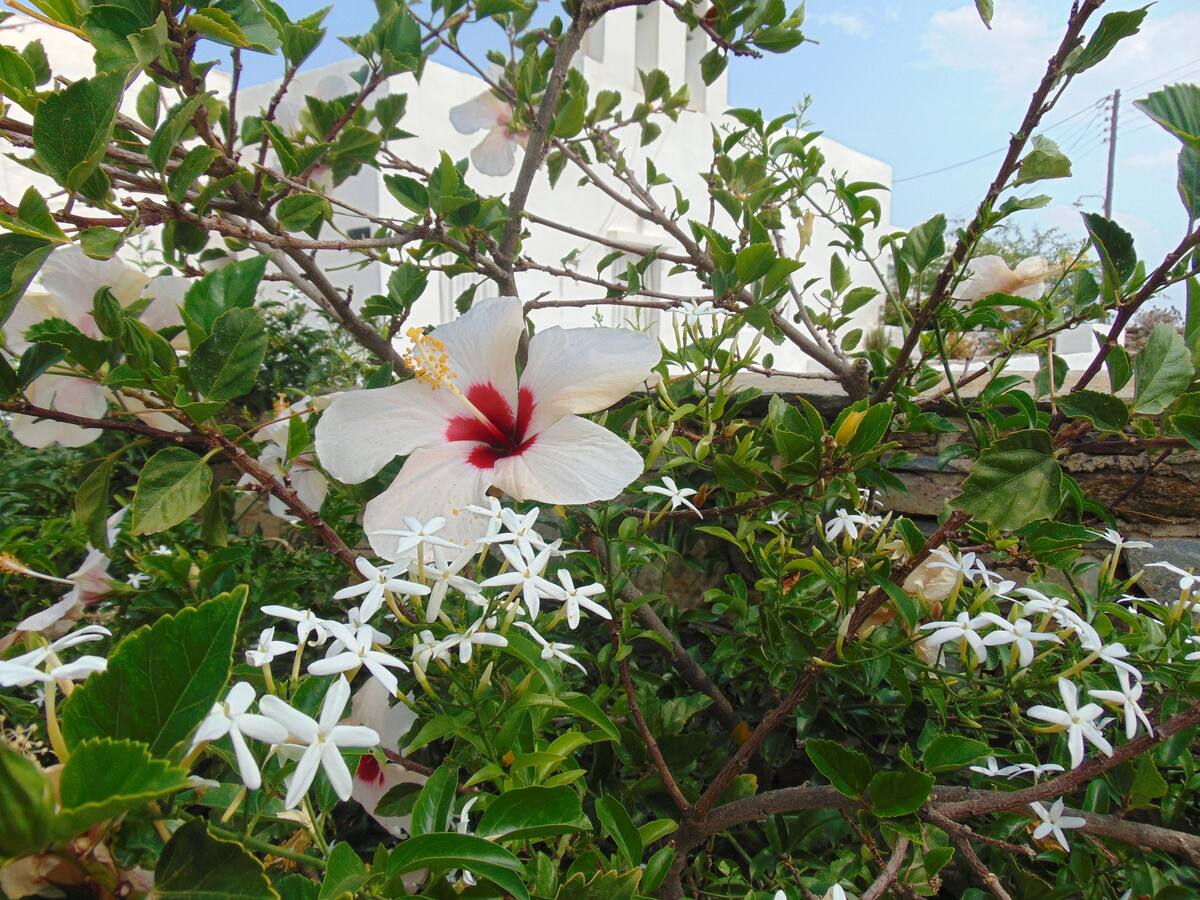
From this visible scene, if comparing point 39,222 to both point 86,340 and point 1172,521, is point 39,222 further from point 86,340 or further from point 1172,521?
point 1172,521

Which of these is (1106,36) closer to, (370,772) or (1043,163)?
(1043,163)

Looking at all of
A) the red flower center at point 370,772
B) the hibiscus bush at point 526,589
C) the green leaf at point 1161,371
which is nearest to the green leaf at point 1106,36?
the hibiscus bush at point 526,589

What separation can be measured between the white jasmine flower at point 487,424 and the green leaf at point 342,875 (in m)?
0.29

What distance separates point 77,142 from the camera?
0.61 metres

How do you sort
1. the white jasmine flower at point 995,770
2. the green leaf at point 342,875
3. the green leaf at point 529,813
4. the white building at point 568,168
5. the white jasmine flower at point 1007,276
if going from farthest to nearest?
the white building at point 568,168, the white jasmine flower at point 1007,276, the white jasmine flower at point 995,770, the green leaf at point 529,813, the green leaf at point 342,875

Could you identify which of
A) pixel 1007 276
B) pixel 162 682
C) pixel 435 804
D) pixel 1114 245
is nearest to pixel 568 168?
pixel 1007 276

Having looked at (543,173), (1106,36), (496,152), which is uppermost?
(543,173)

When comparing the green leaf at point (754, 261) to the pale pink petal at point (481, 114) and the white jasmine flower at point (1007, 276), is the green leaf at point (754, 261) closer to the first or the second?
the white jasmine flower at point (1007, 276)

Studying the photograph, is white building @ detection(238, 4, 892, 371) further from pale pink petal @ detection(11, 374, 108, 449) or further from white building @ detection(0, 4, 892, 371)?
pale pink petal @ detection(11, 374, 108, 449)

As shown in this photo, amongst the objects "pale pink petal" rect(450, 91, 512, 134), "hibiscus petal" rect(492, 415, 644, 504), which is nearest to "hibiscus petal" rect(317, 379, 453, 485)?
"hibiscus petal" rect(492, 415, 644, 504)

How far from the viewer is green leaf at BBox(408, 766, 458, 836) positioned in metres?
→ 0.54

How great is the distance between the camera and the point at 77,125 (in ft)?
1.99

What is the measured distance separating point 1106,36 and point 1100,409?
0.48 m

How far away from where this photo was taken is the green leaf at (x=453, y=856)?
0.44 metres
